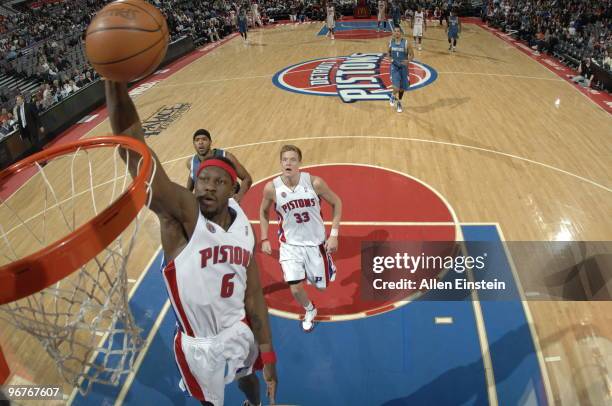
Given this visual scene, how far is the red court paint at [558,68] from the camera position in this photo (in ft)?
34.9

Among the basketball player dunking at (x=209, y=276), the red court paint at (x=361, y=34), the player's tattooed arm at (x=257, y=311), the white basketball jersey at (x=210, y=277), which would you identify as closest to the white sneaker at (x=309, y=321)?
the basketball player dunking at (x=209, y=276)

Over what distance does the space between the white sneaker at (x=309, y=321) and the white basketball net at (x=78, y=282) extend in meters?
1.65

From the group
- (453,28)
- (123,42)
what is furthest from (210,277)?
(453,28)

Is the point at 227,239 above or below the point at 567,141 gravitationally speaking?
above

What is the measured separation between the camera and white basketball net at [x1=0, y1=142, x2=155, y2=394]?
7.43ft

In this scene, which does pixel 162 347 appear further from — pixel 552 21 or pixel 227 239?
pixel 552 21

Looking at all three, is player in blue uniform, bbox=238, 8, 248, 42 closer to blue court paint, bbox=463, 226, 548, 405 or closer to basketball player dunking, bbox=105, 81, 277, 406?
blue court paint, bbox=463, 226, 548, 405

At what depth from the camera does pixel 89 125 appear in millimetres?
11133

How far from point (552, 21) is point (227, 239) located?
19416 mm

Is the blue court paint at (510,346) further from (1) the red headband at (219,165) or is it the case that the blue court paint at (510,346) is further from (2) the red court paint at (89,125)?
(2) the red court paint at (89,125)

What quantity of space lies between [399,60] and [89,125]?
805 cm

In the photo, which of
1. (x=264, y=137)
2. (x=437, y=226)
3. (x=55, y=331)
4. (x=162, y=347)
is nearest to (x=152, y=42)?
(x=55, y=331)

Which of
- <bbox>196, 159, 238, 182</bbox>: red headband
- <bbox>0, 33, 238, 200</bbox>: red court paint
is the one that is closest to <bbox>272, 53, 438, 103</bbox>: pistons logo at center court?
<bbox>0, 33, 238, 200</bbox>: red court paint

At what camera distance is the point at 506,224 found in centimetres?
595
